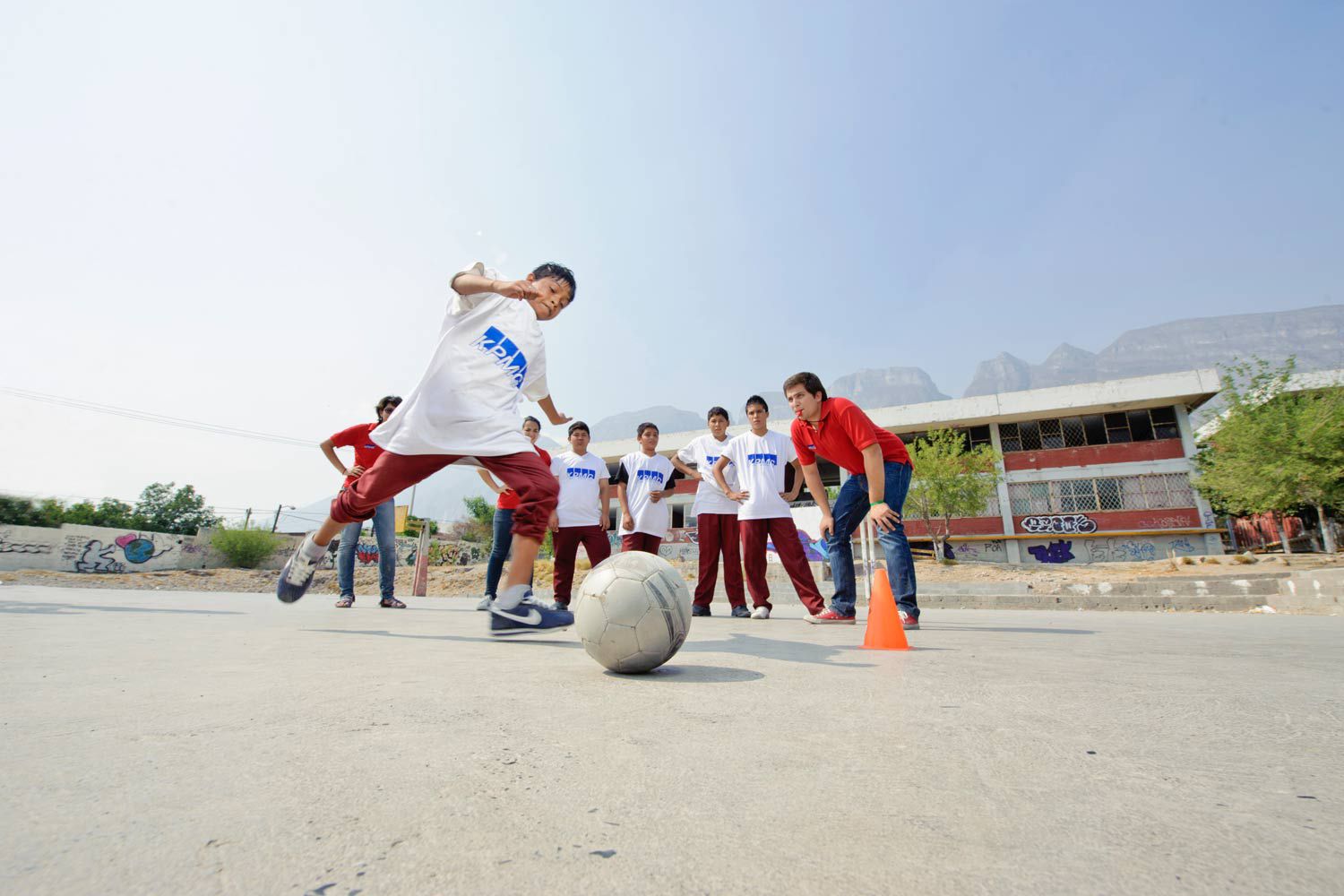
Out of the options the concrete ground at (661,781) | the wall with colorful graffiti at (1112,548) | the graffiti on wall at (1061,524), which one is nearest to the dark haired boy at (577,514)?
the concrete ground at (661,781)

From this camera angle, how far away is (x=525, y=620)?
10.2 ft

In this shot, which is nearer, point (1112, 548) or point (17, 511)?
point (1112, 548)

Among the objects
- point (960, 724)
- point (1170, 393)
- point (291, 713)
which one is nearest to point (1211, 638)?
point (960, 724)

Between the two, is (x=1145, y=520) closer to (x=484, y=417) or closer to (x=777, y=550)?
(x=777, y=550)

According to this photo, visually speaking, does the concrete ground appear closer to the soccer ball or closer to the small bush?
the soccer ball

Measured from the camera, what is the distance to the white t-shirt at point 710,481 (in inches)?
245

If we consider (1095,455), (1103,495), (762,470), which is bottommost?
(762,470)

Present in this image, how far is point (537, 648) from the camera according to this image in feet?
9.43

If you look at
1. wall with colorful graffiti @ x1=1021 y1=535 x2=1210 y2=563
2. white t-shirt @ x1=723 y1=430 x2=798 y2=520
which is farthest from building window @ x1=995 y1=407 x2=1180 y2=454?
white t-shirt @ x1=723 y1=430 x2=798 y2=520

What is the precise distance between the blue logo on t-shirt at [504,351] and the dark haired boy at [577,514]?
7.88ft

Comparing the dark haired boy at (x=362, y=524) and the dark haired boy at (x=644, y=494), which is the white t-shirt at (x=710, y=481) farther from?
the dark haired boy at (x=362, y=524)

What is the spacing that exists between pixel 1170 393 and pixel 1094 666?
33813mm

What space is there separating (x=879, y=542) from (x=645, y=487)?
2.92m

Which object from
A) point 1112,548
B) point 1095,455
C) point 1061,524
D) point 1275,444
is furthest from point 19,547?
point 1095,455
